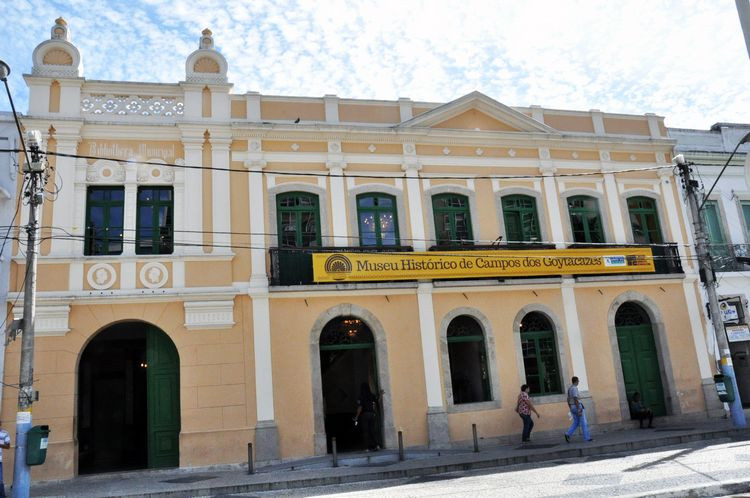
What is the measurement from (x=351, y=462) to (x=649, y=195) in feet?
42.3

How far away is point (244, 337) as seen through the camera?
15.2 metres

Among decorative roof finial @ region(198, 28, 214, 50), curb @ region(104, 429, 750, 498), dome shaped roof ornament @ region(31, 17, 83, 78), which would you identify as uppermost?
decorative roof finial @ region(198, 28, 214, 50)

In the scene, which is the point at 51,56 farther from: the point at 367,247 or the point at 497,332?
the point at 497,332

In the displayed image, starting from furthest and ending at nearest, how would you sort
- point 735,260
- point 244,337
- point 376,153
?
1. point 735,260
2. point 376,153
3. point 244,337

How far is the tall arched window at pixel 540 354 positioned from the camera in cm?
1733

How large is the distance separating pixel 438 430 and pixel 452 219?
19.6 ft

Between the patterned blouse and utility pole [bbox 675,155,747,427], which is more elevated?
utility pole [bbox 675,155,747,427]

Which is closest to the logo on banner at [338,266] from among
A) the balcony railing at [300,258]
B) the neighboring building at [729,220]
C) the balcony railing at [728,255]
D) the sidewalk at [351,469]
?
the balcony railing at [300,258]

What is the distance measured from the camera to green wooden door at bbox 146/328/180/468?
47.6 feet

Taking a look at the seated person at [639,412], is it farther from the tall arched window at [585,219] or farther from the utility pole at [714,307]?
A: the tall arched window at [585,219]

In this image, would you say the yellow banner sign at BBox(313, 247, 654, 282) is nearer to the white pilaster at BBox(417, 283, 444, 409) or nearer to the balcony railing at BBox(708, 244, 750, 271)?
the white pilaster at BBox(417, 283, 444, 409)

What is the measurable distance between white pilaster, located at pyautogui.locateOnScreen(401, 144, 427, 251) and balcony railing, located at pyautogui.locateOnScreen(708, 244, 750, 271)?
31.4 ft

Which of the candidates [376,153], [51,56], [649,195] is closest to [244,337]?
[376,153]

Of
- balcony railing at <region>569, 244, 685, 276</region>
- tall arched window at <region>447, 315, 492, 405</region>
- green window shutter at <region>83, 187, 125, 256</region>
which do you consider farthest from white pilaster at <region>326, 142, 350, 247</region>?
balcony railing at <region>569, 244, 685, 276</region>
